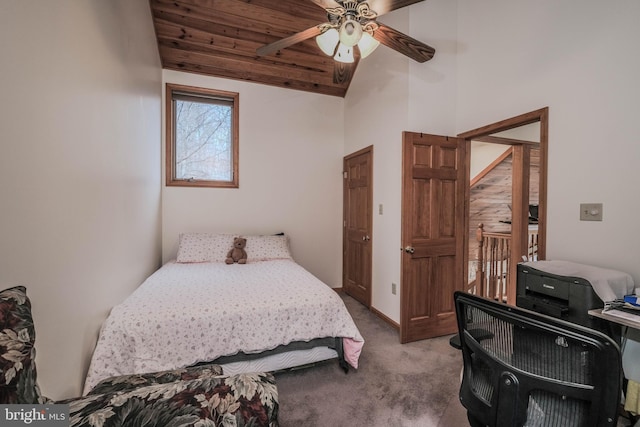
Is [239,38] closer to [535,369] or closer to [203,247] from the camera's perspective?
[203,247]

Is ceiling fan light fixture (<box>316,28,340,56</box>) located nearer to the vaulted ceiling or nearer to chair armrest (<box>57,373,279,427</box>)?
the vaulted ceiling

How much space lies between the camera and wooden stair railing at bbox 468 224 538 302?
3.29 meters

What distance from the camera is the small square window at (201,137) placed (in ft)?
11.2

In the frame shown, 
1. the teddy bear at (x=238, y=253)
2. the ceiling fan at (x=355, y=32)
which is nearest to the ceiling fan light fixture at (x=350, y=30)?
the ceiling fan at (x=355, y=32)

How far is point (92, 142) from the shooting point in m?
1.54

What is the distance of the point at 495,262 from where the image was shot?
3.34 m

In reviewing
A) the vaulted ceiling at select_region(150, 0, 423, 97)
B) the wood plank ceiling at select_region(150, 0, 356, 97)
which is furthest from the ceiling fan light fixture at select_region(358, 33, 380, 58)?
the wood plank ceiling at select_region(150, 0, 356, 97)

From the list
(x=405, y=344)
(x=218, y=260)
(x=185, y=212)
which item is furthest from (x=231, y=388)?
(x=185, y=212)

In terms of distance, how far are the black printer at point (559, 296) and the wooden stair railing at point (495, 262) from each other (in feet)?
5.67

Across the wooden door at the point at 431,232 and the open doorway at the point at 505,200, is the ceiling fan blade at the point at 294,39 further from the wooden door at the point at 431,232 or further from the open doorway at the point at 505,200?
the open doorway at the point at 505,200

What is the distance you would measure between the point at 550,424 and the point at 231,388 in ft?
3.31

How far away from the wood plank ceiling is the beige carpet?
2.63m

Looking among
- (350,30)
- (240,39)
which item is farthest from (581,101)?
(240,39)

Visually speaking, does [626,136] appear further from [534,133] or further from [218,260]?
[218,260]
